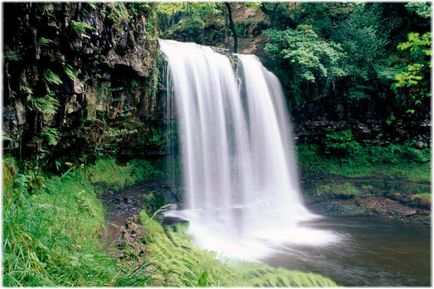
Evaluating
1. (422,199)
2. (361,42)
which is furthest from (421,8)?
(422,199)

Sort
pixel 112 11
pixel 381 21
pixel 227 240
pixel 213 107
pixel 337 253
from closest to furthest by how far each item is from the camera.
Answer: pixel 112 11
pixel 337 253
pixel 227 240
pixel 213 107
pixel 381 21

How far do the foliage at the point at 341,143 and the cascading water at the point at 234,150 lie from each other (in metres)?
1.80

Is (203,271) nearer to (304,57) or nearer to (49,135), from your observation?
(49,135)

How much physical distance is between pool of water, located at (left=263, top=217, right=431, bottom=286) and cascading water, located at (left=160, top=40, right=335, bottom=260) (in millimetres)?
847

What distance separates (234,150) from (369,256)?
5.76 metres

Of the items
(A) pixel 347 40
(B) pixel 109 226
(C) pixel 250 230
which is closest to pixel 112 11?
(B) pixel 109 226

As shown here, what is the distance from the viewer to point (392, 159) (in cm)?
1546

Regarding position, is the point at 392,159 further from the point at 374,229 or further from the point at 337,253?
the point at 337,253

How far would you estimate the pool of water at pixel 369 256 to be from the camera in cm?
786

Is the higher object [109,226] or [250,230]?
[109,226]

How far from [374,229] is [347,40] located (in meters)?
7.04

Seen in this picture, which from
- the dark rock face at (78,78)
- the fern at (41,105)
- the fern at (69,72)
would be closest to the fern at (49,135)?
the dark rock face at (78,78)

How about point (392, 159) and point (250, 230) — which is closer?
point (250, 230)

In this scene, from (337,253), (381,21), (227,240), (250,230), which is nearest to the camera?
(337,253)
